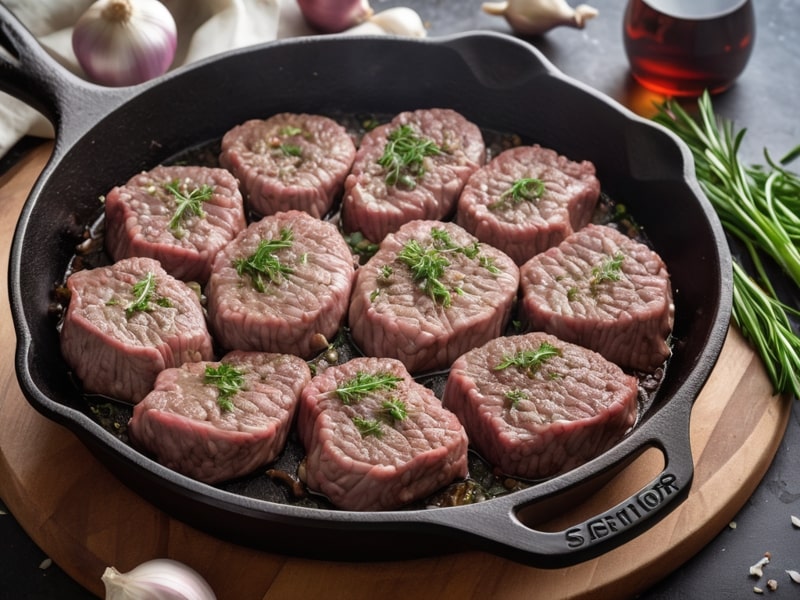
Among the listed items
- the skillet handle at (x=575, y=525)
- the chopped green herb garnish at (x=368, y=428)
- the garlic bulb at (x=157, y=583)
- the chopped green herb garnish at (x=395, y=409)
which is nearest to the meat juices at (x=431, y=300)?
the chopped green herb garnish at (x=395, y=409)

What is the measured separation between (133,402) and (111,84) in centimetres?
171

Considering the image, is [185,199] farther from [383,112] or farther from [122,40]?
[383,112]

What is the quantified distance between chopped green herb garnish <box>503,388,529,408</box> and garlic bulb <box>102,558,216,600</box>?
3.86 ft

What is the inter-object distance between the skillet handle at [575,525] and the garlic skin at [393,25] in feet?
9.26

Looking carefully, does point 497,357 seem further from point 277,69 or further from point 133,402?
point 277,69

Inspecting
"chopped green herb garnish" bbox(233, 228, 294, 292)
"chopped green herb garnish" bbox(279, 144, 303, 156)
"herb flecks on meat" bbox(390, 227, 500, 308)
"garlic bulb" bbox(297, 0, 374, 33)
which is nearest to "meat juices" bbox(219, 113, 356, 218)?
"chopped green herb garnish" bbox(279, 144, 303, 156)

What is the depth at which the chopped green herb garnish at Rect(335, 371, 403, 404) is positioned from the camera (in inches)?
136

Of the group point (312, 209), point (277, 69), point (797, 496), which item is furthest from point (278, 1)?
point (797, 496)

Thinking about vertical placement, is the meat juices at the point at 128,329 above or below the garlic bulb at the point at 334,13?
below

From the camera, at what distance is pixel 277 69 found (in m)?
4.64

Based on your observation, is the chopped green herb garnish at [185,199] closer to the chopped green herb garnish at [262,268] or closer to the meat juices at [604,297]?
the chopped green herb garnish at [262,268]

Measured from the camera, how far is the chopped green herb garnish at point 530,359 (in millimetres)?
3594

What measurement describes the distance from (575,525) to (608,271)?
1234mm

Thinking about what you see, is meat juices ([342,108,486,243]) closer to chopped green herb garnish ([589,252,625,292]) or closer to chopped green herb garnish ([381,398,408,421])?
chopped green herb garnish ([589,252,625,292])
